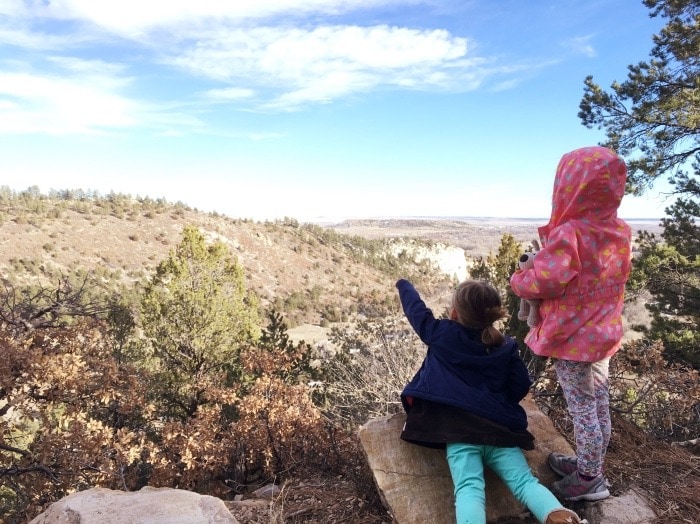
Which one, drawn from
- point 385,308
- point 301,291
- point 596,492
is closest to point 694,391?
point 596,492

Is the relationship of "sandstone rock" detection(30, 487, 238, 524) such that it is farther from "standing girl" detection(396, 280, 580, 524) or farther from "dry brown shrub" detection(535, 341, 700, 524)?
"dry brown shrub" detection(535, 341, 700, 524)

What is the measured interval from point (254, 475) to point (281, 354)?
2155 mm

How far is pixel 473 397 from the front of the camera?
2463 mm

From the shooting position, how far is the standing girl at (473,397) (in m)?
2.40

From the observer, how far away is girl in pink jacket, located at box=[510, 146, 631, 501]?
232 cm

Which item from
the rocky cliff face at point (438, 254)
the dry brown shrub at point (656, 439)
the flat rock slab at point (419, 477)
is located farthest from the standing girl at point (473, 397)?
the rocky cliff face at point (438, 254)

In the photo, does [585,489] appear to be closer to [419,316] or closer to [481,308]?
[481,308]

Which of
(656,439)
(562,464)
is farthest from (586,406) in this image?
(656,439)

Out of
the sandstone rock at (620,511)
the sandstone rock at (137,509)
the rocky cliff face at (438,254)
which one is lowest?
the rocky cliff face at (438,254)

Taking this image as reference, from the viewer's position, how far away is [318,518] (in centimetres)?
289

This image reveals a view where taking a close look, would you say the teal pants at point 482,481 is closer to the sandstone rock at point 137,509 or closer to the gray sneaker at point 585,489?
the gray sneaker at point 585,489

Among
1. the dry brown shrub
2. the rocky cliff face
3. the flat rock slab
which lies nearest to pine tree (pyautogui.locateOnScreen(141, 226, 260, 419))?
the dry brown shrub

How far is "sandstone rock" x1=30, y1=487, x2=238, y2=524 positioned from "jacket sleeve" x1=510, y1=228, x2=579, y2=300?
6.66ft

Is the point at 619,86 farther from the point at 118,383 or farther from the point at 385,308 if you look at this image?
the point at 118,383
